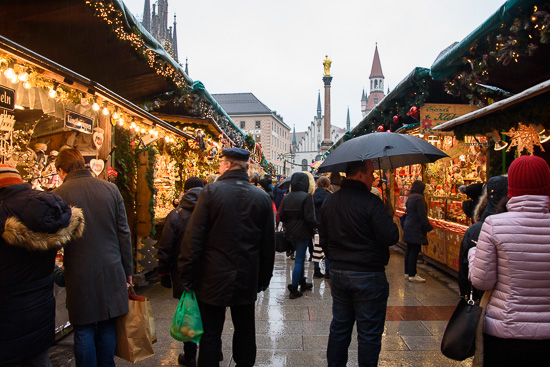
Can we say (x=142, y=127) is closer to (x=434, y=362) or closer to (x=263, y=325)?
(x=263, y=325)

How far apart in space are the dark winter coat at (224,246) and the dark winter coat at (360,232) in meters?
0.65

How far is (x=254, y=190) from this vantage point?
313cm

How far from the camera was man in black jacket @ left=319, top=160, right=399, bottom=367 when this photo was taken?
3.08 m

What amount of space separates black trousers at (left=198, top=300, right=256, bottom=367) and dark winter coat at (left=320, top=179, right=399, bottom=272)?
812mm

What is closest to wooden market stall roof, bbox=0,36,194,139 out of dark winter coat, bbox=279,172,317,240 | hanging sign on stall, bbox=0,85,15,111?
hanging sign on stall, bbox=0,85,15,111

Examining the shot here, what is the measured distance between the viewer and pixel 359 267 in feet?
10.3

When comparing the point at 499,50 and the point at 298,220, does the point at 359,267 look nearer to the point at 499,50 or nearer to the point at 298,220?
the point at 298,220

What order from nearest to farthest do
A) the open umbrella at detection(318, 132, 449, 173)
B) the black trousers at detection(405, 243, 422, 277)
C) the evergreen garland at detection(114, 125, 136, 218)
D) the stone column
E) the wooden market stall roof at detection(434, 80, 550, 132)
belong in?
the open umbrella at detection(318, 132, 449, 173) → the wooden market stall roof at detection(434, 80, 550, 132) → the evergreen garland at detection(114, 125, 136, 218) → the black trousers at detection(405, 243, 422, 277) → the stone column

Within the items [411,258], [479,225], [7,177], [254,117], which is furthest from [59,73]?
[254,117]

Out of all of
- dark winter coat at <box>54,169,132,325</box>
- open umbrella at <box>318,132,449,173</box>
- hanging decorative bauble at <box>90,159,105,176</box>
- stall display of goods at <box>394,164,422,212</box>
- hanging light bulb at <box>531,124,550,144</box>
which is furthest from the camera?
stall display of goods at <box>394,164,422,212</box>

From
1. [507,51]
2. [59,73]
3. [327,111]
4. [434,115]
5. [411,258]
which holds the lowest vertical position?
[411,258]

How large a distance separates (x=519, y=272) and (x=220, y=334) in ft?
6.53

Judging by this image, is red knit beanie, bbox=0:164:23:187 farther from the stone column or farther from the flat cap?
the stone column

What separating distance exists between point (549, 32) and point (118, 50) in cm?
532
